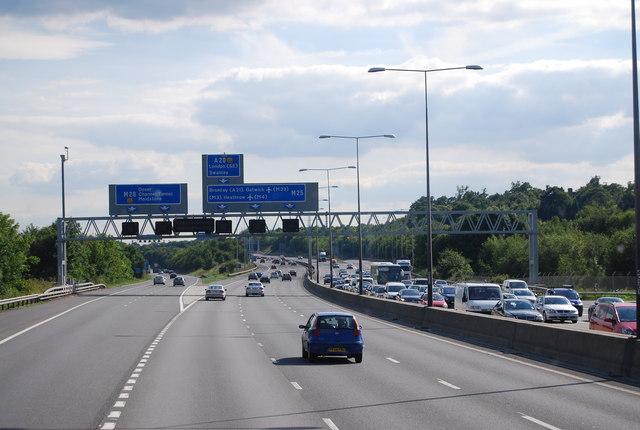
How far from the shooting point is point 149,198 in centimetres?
7144

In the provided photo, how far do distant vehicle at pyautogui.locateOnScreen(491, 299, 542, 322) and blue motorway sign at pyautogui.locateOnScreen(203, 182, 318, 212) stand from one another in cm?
3506

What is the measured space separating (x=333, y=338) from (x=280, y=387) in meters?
5.92

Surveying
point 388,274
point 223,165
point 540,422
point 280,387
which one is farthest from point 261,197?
point 540,422

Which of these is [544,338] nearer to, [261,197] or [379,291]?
[379,291]

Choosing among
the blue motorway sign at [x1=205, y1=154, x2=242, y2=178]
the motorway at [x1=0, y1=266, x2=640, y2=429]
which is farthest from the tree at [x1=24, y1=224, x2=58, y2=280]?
the motorway at [x1=0, y1=266, x2=640, y2=429]

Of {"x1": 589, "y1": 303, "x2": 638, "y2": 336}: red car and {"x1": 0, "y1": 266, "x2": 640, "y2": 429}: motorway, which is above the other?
{"x1": 589, "y1": 303, "x2": 638, "y2": 336}: red car

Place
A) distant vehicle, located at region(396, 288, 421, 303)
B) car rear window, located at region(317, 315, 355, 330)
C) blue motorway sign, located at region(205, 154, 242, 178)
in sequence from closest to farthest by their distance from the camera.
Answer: car rear window, located at region(317, 315, 355, 330) < distant vehicle, located at region(396, 288, 421, 303) < blue motorway sign, located at region(205, 154, 242, 178)

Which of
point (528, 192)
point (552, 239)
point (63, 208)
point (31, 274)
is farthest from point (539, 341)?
point (528, 192)

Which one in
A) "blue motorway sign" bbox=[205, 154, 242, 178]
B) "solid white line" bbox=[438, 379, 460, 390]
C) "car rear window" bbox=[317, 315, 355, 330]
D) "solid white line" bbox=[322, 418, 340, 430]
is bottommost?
"solid white line" bbox=[438, 379, 460, 390]

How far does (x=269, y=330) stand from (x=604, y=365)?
18.5 m

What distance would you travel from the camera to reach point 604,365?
19609 millimetres

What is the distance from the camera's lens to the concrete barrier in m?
18.7

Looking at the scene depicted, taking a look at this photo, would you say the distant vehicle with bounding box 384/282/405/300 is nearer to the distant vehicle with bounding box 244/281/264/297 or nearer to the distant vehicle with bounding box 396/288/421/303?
the distant vehicle with bounding box 396/288/421/303

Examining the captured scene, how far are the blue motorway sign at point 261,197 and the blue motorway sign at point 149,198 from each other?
9.01ft
